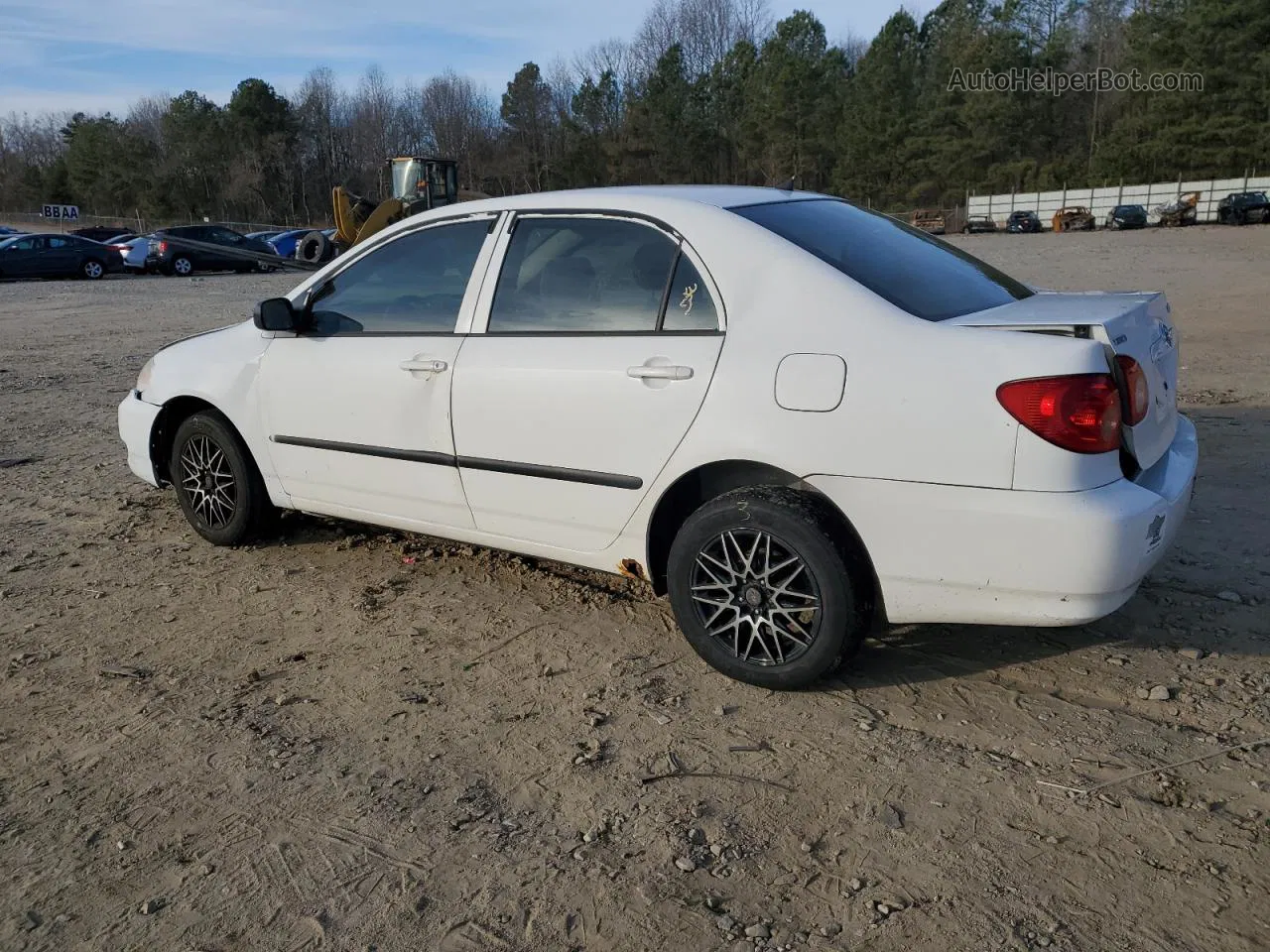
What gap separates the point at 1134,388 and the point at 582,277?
1.95m

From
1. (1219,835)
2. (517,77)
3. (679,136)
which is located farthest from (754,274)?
(517,77)

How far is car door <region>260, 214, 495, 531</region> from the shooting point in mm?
4227

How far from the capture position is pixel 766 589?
136 inches

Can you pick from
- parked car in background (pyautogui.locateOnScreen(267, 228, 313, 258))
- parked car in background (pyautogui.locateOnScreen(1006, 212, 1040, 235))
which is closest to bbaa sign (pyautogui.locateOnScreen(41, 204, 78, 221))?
parked car in background (pyautogui.locateOnScreen(267, 228, 313, 258))

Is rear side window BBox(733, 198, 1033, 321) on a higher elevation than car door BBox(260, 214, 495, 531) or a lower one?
higher

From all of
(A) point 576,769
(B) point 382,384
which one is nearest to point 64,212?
(B) point 382,384

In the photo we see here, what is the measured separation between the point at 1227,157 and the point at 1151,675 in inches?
2495

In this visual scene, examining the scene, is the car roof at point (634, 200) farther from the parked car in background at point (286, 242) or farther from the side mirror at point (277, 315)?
the parked car in background at point (286, 242)

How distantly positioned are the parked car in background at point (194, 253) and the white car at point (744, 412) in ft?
89.5

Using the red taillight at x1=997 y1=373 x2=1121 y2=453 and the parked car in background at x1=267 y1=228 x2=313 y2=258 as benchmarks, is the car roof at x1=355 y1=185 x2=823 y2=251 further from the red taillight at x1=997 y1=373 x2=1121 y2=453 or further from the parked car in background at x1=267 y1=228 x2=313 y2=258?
the parked car in background at x1=267 y1=228 x2=313 y2=258

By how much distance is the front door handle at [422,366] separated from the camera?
163 inches

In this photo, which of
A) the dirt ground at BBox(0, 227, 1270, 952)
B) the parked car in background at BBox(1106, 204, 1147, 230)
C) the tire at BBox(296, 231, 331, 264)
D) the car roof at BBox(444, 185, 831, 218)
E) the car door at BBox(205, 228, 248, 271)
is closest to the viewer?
the dirt ground at BBox(0, 227, 1270, 952)

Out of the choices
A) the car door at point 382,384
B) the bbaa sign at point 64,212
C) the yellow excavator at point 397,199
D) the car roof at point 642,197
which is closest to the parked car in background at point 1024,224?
the yellow excavator at point 397,199

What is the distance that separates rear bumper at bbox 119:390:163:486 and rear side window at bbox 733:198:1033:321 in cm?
334
